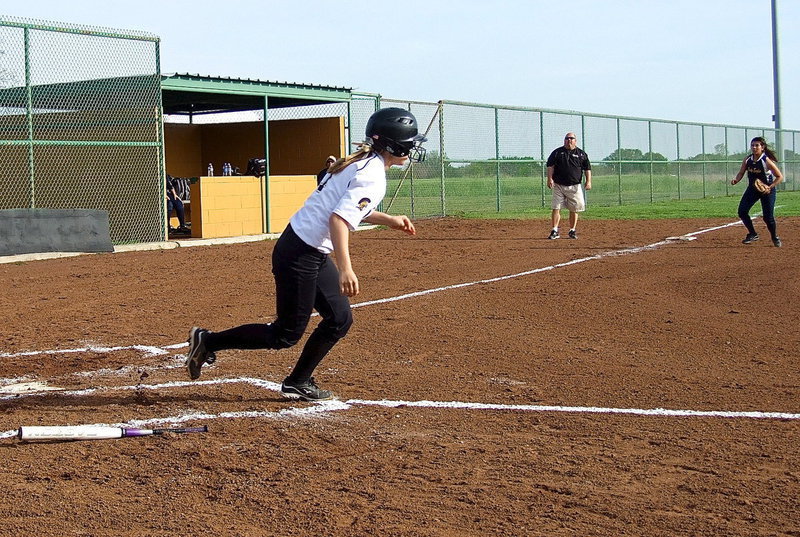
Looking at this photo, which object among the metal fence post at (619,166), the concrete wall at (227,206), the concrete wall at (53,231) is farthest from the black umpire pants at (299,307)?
the metal fence post at (619,166)

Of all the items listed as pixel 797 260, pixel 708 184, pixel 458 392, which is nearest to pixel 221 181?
pixel 797 260

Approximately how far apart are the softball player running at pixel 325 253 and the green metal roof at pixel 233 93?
13.2 meters

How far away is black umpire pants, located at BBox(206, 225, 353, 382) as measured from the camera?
5.54 meters

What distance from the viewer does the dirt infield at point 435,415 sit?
156 inches

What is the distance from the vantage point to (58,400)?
19.7 feet

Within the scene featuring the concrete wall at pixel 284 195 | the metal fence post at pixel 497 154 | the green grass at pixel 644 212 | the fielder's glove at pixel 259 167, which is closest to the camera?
the fielder's glove at pixel 259 167

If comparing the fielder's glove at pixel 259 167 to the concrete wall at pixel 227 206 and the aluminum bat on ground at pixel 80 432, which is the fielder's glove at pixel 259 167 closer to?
the concrete wall at pixel 227 206

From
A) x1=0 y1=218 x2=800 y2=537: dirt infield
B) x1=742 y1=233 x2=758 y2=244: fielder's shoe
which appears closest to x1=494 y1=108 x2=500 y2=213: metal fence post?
x1=742 y1=233 x2=758 y2=244: fielder's shoe

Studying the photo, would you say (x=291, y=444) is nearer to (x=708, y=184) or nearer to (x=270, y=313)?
(x=270, y=313)

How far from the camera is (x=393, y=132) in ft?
18.1

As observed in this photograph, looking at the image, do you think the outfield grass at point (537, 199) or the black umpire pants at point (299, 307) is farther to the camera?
the outfield grass at point (537, 199)

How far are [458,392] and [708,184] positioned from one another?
35.0 m

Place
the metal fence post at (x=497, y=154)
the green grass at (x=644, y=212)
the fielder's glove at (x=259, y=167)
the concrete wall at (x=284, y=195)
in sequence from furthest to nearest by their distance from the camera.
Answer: the metal fence post at (x=497, y=154) < the green grass at (x=644, y=212) < the concrete wall at (x=284, y=195) < the fielder's glove at (x=259, y=167)

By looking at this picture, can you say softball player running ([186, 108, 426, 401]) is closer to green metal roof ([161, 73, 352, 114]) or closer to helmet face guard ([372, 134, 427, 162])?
helmet face guard ([372, 134, 427, 162])
